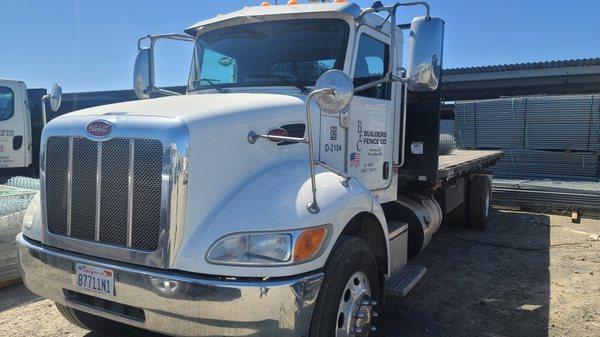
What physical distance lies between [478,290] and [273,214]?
3.37 m

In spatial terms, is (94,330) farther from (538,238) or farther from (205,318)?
(538,238)

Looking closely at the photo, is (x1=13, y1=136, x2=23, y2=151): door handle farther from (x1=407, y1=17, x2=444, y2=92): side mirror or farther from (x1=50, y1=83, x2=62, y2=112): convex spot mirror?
(x1=407, y1=17, x2=444, y2=92): side mirror

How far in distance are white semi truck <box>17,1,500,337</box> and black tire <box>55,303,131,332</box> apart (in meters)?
0.01

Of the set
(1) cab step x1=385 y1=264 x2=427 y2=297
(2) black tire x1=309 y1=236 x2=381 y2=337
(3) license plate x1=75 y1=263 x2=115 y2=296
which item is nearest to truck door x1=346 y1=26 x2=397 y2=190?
(1) cab step x1=385 y1=264 x2=427 y2=297

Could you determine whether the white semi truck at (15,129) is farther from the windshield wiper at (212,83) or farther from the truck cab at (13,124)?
the windshield wiper at (212,83)

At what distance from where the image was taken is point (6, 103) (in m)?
8.42

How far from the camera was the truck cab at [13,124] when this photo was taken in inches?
330

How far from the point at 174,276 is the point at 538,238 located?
6736 millimetres

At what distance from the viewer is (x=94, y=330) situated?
3658 millimetres

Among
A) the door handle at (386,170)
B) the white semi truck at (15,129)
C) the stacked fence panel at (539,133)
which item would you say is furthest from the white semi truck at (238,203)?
the stacked fence panel at (539,133)

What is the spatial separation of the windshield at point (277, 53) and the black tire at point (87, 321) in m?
2.01

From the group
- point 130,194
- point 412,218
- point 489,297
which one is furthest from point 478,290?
point 130,194

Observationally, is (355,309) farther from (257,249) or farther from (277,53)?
(277,53)

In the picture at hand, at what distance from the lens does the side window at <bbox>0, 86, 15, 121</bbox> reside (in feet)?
27.5
